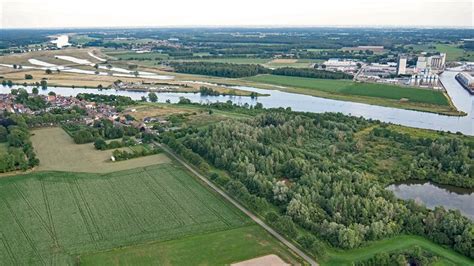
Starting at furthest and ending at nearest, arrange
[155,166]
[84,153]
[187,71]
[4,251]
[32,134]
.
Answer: [187,71], [32,134], [84,153], [155,166], [4,251]

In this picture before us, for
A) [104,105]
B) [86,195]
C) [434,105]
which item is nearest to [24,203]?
[86,195]

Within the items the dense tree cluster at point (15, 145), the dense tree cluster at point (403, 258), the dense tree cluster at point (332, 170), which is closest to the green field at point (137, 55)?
the dense tree cluster at point (15, 145)

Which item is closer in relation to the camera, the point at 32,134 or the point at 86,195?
the point at 86,195

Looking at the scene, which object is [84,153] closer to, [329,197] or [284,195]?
[284,195]

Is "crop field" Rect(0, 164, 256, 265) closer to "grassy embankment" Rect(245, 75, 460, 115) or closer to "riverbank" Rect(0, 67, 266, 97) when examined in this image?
"riverbank" Rect(0, 67, 266, 97)

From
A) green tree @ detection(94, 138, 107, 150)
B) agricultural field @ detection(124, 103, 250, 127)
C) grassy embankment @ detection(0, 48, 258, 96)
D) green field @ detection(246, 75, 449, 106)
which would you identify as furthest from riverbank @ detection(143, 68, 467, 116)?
green tree @ detection(94, 138, 107, 150)

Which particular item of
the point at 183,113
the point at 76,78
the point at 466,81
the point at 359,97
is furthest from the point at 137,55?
the point at 466,81

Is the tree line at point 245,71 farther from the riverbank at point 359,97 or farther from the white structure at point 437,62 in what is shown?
the white structure at point 437,62
